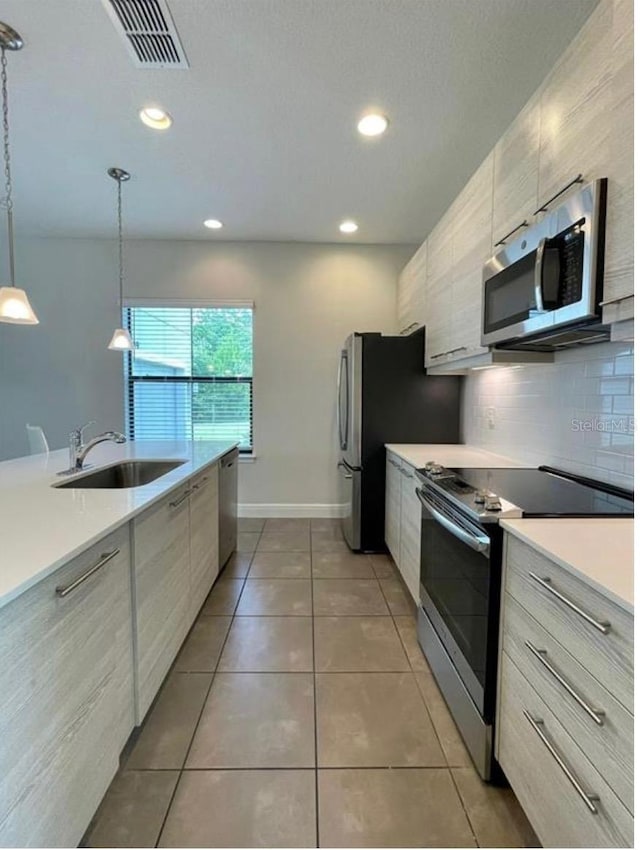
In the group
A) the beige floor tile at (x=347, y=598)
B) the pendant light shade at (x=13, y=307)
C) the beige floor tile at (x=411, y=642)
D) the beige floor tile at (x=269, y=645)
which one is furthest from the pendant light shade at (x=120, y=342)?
the beige floor tile at (x=411, y=642)

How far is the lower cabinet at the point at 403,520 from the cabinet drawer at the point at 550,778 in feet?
3.25

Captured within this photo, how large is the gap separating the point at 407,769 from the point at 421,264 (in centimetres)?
315

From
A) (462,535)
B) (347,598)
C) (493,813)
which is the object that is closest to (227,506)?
(347,598)

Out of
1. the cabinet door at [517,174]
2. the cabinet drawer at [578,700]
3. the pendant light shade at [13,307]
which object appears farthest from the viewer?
the pendant light shade at [13,307]

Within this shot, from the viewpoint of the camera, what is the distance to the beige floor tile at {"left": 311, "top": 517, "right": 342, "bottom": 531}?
13.6 ft

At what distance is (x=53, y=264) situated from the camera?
4305 millimetres

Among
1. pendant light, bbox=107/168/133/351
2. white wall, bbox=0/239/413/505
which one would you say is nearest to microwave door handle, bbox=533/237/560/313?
pendant light, bbox=107/168/133/351

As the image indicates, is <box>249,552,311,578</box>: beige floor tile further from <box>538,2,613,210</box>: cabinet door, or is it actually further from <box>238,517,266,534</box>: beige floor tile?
<box>538,2,613,210</box>: cabinet door

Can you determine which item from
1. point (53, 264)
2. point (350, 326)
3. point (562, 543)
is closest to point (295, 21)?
point (562, 543)

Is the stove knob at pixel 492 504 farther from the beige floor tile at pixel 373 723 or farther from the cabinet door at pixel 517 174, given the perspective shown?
the cabinet door at pixel 517 174

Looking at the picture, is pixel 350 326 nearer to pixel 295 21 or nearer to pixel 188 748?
pixel 295 21

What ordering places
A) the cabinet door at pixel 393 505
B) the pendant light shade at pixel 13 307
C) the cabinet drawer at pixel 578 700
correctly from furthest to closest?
the cabinet door at pixel 393 505, the pendant light shade at pixel 13 307, the cabinet drawer at pixel 578 700

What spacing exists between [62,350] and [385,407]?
11.3 feet

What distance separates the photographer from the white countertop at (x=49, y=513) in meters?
0.95
